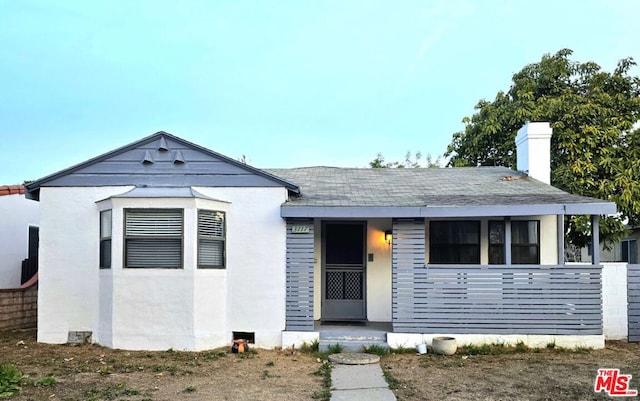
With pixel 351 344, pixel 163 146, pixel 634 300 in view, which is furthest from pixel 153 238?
pixel 634 300

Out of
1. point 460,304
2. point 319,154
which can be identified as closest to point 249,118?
point 319,154

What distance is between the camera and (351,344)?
9266mm

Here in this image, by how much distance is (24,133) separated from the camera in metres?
18.1

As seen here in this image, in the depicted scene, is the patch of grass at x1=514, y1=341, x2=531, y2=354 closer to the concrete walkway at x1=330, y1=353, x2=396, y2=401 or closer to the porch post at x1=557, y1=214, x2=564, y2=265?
the porch post at x1=557, y1=214, x2=564, y2=265

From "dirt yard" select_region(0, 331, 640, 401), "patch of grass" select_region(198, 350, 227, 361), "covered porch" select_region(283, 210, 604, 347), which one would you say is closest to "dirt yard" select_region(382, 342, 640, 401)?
"dirt yard" select_region(0, 331, 640, 401)

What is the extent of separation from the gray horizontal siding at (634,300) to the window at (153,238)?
826cm

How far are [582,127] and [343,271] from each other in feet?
27.1

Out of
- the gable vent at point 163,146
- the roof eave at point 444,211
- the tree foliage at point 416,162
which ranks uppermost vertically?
the tree foliage at point 416,162

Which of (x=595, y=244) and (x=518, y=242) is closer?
(x=595, y=244)

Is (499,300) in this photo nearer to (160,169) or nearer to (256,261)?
(256,261)

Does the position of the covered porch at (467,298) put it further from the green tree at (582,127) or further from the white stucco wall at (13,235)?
the white stucco wall at (13,235)

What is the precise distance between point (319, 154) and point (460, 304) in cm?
1702

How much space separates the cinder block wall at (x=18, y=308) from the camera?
452 inches

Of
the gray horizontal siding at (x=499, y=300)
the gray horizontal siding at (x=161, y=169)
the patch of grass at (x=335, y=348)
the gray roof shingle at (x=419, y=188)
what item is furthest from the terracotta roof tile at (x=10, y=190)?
the gray horizontal siding at (x=499, y=300)
